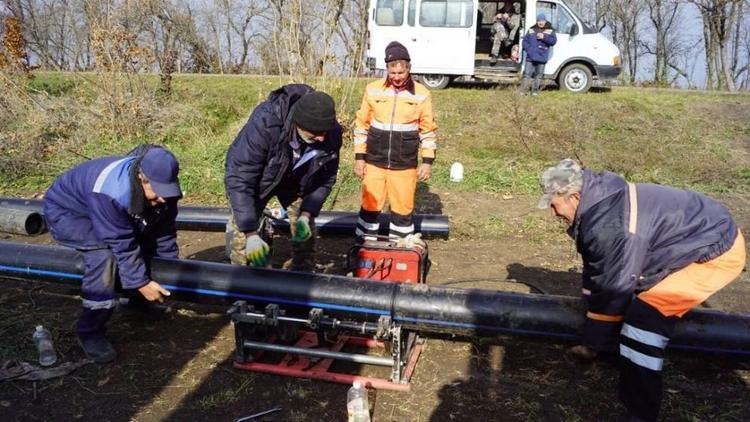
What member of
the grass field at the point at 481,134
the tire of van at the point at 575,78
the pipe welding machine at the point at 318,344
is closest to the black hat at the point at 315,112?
the pipe welding machine at the point at 318,344

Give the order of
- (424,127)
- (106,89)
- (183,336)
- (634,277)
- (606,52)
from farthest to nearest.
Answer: (606,52)
(106,89)
(424,127)
(183,336)
(634,277)

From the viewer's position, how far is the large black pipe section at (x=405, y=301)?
331 cm

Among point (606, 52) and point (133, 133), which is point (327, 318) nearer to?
point (133, 133)

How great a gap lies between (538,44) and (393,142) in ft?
26.6

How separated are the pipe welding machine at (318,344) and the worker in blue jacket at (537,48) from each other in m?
9.50

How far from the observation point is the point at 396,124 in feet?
16.7

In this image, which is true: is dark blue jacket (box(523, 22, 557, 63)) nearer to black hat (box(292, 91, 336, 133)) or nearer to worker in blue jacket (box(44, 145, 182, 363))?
black hat (box(292, 91, 336, 133))

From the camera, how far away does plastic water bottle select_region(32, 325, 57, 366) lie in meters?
3.72

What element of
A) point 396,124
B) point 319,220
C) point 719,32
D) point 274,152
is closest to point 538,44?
point 319,220

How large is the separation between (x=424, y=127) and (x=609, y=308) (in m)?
2.74

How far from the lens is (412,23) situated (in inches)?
517

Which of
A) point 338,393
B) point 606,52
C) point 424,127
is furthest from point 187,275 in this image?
point 606,52

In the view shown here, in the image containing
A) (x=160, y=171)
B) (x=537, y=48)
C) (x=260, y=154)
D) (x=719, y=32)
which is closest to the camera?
(x=160, y=171)

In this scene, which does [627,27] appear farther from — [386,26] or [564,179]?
[564,179]
